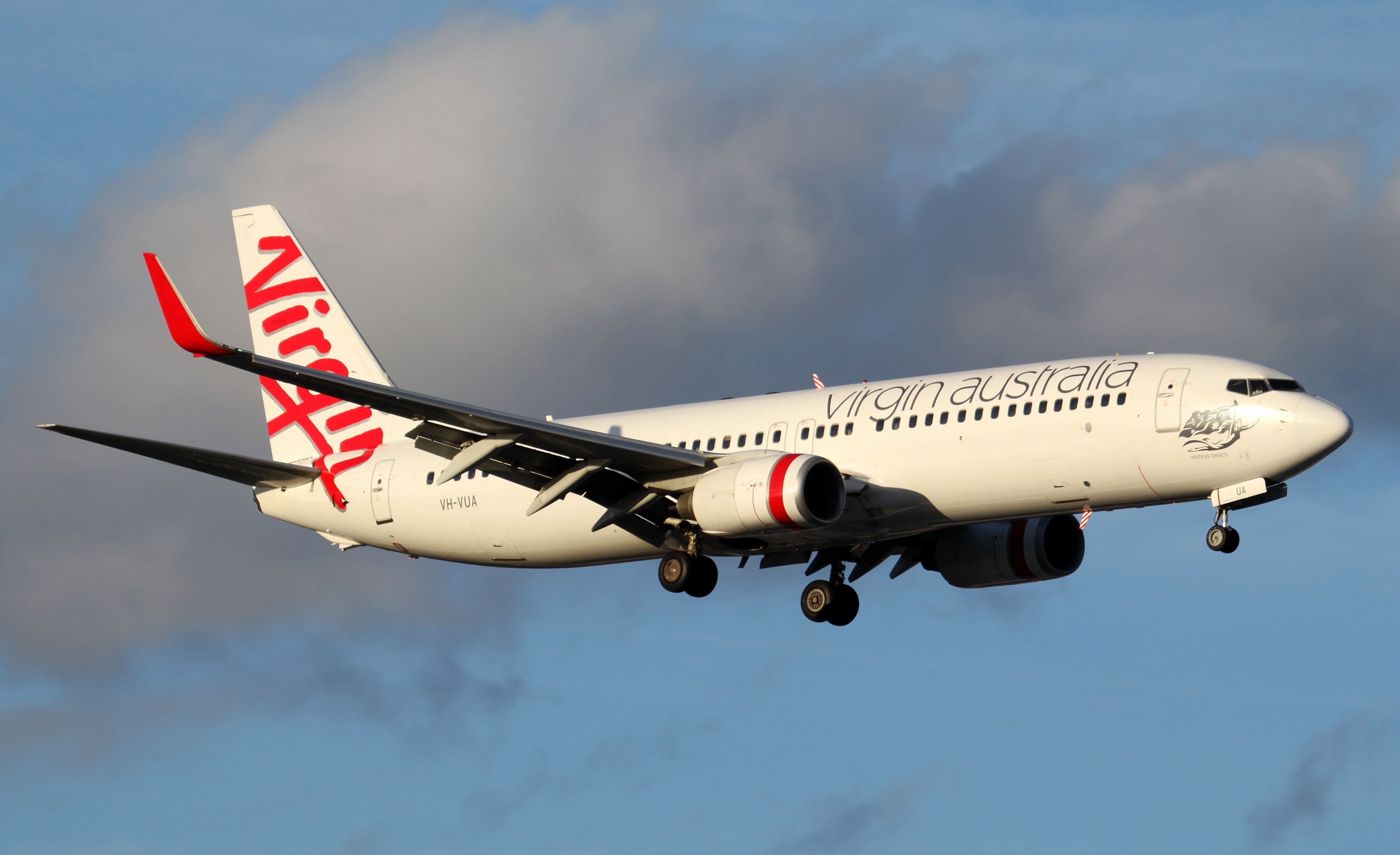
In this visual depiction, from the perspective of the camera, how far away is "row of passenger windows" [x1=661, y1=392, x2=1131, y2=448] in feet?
129

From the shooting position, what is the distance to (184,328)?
35562mm

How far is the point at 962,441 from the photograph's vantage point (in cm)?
4044

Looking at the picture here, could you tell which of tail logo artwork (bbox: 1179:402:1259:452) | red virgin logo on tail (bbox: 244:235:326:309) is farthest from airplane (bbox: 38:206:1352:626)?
red virgin logo on tail (bbox: 244:235:326:309)

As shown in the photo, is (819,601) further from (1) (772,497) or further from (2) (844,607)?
(1) (772,497)

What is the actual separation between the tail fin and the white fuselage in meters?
4.96

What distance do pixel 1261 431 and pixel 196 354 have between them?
2203 cm

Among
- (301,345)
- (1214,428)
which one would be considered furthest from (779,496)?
(301,345)

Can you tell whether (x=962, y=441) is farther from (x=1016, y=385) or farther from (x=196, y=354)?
(x=196, y=354)

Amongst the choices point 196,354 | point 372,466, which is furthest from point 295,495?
point 196,354

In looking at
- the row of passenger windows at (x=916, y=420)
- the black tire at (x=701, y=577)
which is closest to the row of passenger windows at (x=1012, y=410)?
the row of passenger windows at (x=916, y=420)

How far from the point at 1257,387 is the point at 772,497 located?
10752mm

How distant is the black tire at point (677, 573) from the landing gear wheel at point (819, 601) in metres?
4.41

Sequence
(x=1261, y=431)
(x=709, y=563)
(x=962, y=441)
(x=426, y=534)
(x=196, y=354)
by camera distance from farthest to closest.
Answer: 1. (x=426, y=534)
2. (x=709, y=563)
3. (x=962, y=441)
4. (x=1261, y=431)
5. (x=196, y=354)

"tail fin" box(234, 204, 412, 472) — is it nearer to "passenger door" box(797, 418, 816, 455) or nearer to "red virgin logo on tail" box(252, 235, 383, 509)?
"red virgin logo on tail" box(252, 235, 383, 509)
